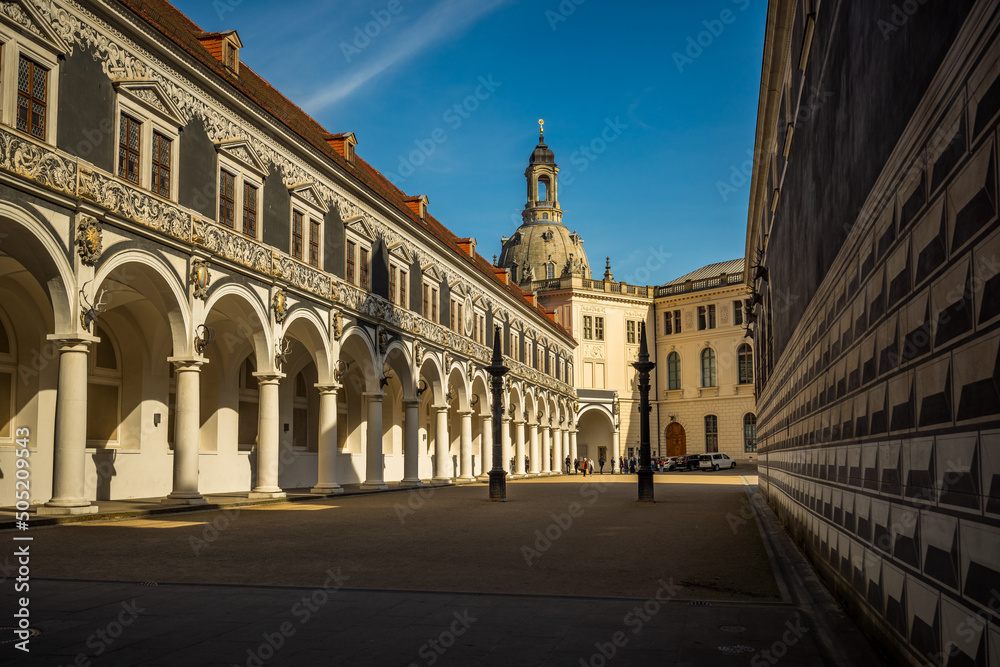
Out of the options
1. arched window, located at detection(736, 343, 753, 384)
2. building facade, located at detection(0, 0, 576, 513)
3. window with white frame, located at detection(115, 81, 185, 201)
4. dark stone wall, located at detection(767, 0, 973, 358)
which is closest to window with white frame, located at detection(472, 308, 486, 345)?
building facade, located at detection(0, 0, 576, 513)

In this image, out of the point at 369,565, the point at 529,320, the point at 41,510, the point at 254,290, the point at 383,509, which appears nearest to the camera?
the point at 369,565

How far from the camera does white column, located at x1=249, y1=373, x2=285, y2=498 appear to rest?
24000mm

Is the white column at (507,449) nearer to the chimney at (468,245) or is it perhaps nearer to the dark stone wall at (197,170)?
the chimney at (468,245)

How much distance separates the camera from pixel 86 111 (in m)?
17.6

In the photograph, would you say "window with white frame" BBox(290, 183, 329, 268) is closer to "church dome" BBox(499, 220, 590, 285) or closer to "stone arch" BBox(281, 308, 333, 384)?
"stone arch" BBox(281, 308, 333, 384)

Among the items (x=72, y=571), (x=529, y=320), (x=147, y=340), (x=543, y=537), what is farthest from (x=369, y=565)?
(x=529, y=320)

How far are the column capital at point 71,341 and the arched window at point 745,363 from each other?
5919 cm

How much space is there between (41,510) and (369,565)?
918 cm

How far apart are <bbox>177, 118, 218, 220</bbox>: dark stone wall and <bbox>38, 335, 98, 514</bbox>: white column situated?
5267mm

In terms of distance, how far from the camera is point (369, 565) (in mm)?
10844

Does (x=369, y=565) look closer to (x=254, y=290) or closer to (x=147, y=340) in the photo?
(x=254, y=290)

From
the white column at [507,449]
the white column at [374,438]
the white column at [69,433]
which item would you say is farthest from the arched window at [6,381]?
the white column at [507,449]

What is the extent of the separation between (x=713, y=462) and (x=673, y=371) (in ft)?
40.8

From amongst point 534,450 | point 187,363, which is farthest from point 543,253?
point 187,363
